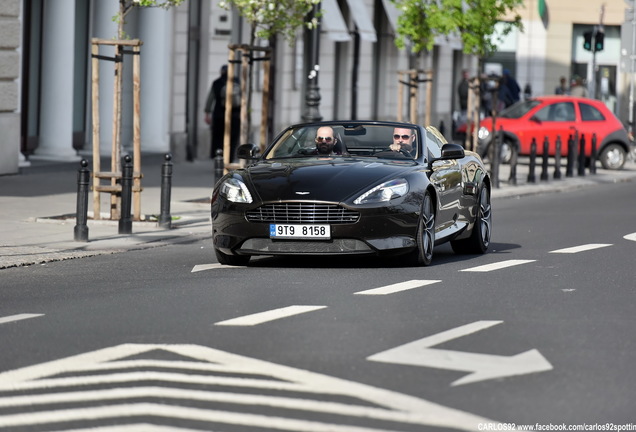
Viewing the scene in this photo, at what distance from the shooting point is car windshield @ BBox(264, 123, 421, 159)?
45.6ft

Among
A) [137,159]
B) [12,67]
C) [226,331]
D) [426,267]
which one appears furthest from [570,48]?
[226,331]

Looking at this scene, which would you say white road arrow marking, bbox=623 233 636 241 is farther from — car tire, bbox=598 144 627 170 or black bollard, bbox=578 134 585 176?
car tire, bbox=598 144 627 170

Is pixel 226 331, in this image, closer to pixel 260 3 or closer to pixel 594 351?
pixel 594 351

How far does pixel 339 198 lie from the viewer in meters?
12.5

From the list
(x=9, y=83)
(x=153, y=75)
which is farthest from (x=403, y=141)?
(x=153, y=75)

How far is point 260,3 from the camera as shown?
2133 cm

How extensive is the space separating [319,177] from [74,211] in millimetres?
6456

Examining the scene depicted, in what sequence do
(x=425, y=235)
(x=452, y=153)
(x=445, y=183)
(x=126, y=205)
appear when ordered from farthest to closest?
1. (x=126, y=205)
2. (x=445, y=183)
3. (x=452, y=153)
4. (x=425, y=235)

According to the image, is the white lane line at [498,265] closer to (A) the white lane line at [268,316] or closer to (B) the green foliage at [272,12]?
(A) the white lane line at [268,316]

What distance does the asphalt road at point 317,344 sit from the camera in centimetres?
673

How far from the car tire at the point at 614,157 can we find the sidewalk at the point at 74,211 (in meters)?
4.79

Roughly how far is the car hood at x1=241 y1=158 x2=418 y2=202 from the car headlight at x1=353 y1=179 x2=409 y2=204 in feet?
0.17

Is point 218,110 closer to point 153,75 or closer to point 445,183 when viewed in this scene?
point 153,75

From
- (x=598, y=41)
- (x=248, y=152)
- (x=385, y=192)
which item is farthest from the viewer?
(x=598, y=41)
